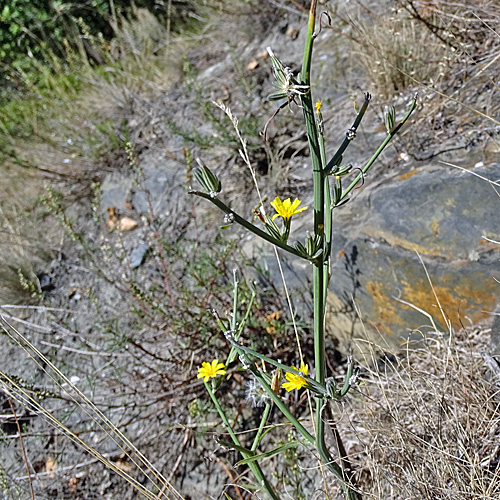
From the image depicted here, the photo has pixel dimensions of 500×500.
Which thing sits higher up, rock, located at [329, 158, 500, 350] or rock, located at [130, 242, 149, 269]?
rock, located at [329, 158, 500, 350]

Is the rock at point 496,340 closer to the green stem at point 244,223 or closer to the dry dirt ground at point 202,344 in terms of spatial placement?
the dry dirt ground at point 202,344

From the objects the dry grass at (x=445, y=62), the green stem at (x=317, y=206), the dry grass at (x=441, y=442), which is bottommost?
the dry grass at (x=441, y=442)

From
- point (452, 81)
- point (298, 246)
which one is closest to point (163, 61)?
point (452, 81)

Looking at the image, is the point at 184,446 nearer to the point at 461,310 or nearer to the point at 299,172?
the point at 461,310

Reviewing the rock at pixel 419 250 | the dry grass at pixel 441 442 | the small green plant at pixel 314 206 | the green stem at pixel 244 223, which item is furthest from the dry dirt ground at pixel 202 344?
the green stem at pixel 244 223

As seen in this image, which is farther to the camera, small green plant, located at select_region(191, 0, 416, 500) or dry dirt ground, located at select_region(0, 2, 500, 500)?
dry dirt ground, located at select_region(0, 2, 500, 500)

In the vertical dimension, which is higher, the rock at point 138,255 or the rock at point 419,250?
the rock at point 419,250

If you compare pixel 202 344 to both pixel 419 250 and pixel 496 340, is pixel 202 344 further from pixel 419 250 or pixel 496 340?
pixel 496 340

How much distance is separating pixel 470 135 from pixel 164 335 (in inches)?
64.4

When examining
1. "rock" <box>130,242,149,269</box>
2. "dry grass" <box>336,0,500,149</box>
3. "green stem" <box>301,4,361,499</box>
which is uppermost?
"green stem" <box>301,4,361,499</box>

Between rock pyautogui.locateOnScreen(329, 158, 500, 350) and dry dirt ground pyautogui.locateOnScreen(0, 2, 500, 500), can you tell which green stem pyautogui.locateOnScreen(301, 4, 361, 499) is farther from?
rock pyautogui.locateOnScreen(329, 158, 500, 350)

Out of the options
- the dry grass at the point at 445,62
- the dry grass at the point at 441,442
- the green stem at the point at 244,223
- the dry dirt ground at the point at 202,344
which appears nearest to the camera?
the green stem at the point at 244,223

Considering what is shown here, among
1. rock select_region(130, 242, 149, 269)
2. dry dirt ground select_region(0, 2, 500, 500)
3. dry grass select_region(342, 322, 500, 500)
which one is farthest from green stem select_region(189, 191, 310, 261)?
rock select_region(130, 242, 149, 269)

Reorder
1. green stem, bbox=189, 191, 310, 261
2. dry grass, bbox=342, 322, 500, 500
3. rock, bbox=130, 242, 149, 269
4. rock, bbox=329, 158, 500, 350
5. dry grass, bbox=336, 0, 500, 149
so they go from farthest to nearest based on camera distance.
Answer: rock, bbox=130, 242, 149, 269
dry grass, bbox=336, 0, 500, 149
rock, bbox=329, 158, 500, 350
dry grass, bbox=342, 322, 500, 500
green stem, bbox=189, 191, 310, 261
